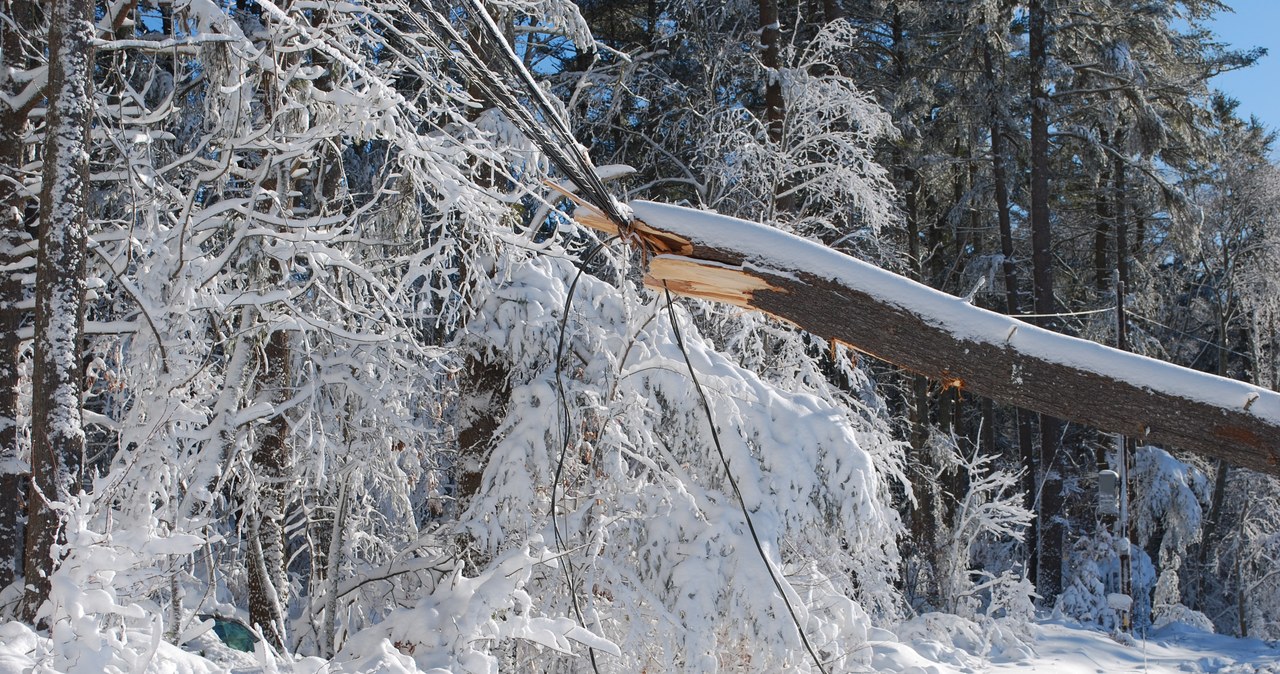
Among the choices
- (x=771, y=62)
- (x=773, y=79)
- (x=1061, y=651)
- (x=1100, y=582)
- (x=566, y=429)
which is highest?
(x=771, y=62)

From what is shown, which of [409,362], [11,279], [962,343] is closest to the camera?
[962,343]

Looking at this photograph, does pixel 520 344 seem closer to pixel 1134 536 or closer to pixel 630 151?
pixel 630 151

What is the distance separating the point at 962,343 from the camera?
2844 mm

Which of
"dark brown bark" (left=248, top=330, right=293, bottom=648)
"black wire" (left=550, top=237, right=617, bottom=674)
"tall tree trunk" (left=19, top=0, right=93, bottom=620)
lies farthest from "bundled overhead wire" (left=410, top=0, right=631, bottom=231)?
"dark brown bark" (left=248, top=330, right=293, bottom=648)

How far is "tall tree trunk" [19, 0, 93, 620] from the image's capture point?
4578 millimetres

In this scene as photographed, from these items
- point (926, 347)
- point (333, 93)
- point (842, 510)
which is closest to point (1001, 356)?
point (926, 347)

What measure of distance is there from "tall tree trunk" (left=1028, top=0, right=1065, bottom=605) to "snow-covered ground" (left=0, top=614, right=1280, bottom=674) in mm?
2159

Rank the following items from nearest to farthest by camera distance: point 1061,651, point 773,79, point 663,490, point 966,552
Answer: point 663,490
point 773,79
point 1061,651
point 966,552

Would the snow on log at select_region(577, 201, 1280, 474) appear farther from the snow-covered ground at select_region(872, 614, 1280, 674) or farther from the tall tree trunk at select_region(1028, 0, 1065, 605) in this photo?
the tall tree trunk at select_region(1028, 0, 1065, 605)

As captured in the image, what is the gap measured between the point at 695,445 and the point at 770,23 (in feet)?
22.4

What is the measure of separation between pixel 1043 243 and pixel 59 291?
15.7 meters

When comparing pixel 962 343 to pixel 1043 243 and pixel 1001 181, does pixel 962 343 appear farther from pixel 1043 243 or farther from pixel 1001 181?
pixel 1001 181

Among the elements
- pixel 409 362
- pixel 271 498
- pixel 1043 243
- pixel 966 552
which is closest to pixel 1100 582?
pixel 966 552

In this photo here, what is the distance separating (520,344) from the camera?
7.01 m
